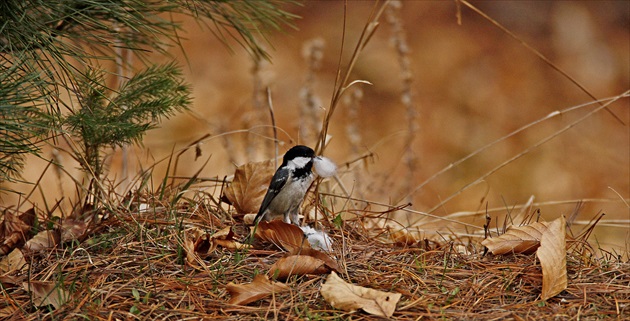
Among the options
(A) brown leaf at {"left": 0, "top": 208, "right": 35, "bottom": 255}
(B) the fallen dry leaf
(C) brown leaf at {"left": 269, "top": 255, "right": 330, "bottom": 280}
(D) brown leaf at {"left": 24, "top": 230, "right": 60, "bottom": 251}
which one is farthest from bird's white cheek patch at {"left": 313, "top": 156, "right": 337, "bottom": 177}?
(A) brown leaf at {"left": 0, "top": 208, "right": 35, "bottom": 255}

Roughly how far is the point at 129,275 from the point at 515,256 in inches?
42.4

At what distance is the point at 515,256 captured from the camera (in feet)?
6.66

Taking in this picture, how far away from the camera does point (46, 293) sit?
5.83ft

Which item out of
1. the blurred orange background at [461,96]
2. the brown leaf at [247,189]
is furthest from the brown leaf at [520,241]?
the blurred orange background at [461,96]

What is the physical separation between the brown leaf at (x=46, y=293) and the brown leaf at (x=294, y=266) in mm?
521

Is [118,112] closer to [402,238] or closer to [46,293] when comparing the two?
[46,293]

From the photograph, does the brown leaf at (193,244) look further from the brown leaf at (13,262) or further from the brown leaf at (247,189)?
the brown leaf at (13,262)

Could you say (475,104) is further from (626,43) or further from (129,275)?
(129,275)

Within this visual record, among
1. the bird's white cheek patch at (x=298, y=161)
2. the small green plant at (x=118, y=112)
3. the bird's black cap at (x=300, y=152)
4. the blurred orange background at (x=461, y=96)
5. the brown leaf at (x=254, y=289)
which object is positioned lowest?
the blurred orange background at (x=461, y=96)

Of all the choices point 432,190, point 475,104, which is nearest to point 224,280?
point 432,190

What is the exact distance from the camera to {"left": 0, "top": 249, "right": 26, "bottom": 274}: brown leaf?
6.57 feet

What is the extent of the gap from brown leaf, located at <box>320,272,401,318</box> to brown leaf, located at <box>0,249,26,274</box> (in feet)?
2.94

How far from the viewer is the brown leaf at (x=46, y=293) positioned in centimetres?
173

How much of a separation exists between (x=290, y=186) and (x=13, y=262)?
847 mm
